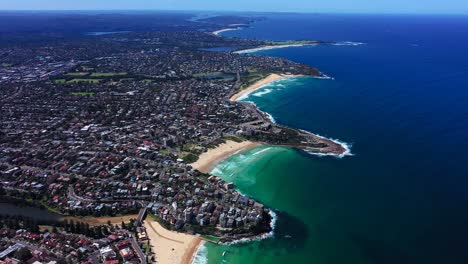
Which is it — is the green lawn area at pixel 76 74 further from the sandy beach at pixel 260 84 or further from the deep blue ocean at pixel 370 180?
the deep blue ocean at pixel 370 180

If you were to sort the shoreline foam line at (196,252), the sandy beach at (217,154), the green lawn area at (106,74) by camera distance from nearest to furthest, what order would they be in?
1. the shoreline foam line at (196,252)
2. the sandy beach at (217,154)
3. the green lawn area at (106,74)

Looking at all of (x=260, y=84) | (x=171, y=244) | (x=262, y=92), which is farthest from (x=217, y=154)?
(x=260, y=84)

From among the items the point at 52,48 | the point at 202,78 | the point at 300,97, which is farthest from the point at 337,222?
the point at 52,48

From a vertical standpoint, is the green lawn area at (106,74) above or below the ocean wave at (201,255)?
above

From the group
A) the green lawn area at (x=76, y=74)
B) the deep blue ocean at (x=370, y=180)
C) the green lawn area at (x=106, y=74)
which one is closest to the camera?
the deep blue ocean at (x=370, y=180)

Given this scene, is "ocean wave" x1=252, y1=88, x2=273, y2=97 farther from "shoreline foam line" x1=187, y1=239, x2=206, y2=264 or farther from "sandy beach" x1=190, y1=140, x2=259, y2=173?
"shoreline foam line" x1=187, y1=239, x2=206, y2=264

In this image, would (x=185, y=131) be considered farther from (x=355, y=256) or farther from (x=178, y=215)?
(x=355, y=256)

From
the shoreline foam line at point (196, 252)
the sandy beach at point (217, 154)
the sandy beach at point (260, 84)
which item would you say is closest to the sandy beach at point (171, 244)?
the shoreline foam line at point (196, 252)
